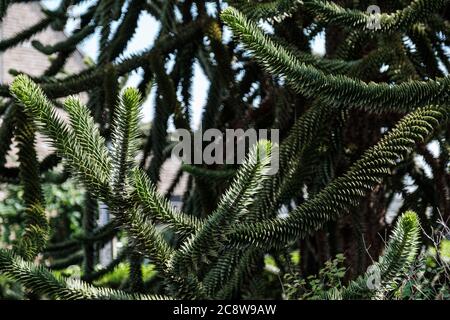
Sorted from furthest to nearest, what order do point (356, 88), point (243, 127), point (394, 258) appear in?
point (243, 127), point (356, 88), point (394, 258)

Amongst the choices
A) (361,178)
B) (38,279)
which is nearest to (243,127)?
(361,178)

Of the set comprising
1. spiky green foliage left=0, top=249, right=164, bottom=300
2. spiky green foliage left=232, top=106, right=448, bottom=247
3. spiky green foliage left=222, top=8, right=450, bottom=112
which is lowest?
spiky green foliage left=0, top=249, right=164, bottom=300

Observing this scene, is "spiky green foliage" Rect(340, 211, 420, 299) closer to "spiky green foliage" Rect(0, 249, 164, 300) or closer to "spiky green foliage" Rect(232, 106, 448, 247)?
"spiky green foliage" Rect(232, 106, 448, 247)

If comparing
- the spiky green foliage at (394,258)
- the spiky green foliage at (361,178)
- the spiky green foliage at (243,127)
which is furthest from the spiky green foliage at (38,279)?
the spiky green foliage at (394,258)

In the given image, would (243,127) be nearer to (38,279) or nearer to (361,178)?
(361,178)

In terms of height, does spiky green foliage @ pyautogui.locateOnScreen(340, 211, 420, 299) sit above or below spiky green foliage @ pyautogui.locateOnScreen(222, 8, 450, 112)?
below

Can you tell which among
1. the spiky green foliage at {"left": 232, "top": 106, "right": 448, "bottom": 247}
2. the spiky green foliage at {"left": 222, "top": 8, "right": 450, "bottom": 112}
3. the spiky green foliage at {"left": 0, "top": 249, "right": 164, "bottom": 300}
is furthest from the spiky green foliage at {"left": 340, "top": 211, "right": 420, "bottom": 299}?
the spiky green foliage at {"left": 0, "top": 249, "right": 164, "bottom": 300}

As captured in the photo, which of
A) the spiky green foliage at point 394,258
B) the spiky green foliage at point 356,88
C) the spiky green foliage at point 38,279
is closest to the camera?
the spiky green foliage at point 394,258

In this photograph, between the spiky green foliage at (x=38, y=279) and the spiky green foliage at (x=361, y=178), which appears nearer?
the spiky green foliage at (x=38, y=279)

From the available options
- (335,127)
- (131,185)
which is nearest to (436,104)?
(335,127)

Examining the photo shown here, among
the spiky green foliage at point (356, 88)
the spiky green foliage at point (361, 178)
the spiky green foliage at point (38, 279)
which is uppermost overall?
the spiky green foliage at point (356, 88)

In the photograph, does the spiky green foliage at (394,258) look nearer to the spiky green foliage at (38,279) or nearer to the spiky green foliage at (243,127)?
the spiky green foliage at (243,127)

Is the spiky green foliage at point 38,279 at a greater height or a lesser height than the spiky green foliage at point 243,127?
lesser
